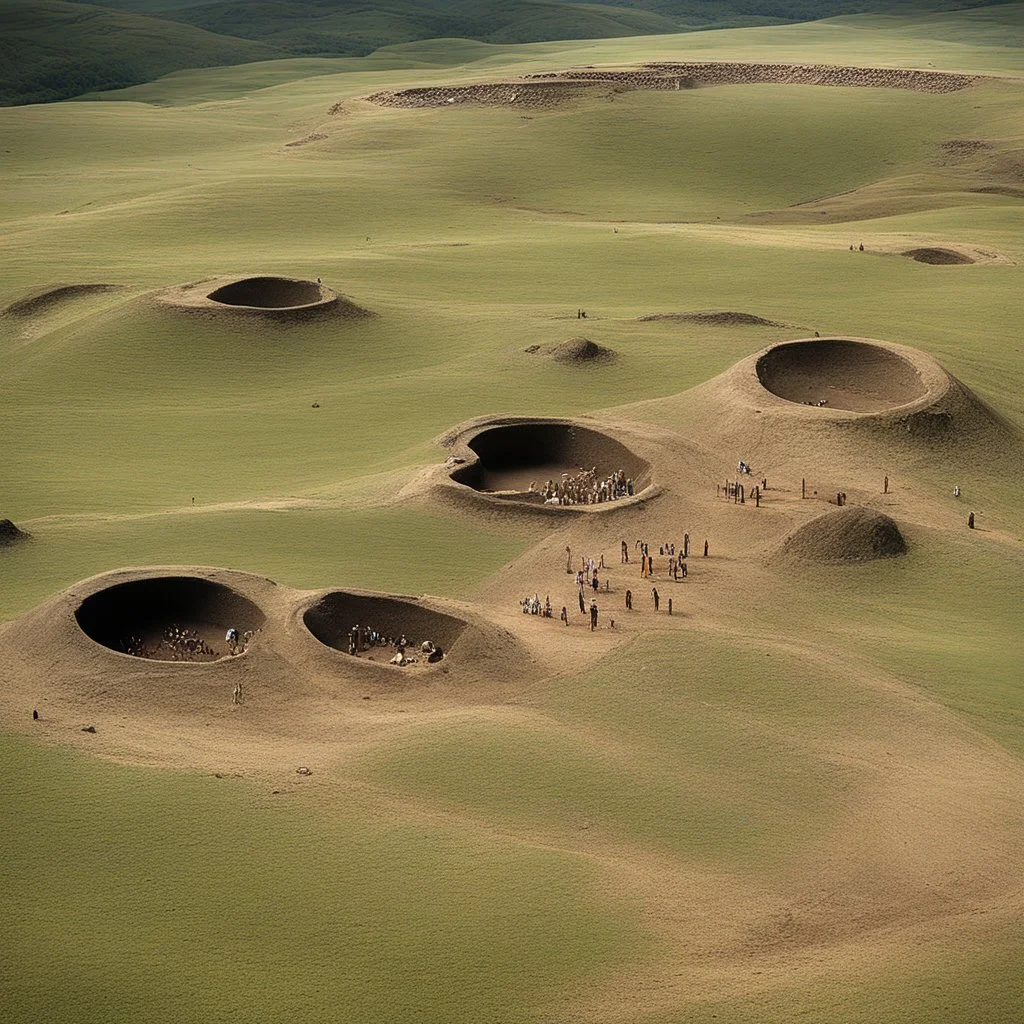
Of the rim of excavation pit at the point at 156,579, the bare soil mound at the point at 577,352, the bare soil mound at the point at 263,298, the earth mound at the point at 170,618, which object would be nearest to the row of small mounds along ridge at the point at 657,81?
the bare soil mound at the point at 263,298

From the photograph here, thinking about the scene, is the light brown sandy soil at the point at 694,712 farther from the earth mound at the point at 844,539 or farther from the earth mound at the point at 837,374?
the earth mound at the point at 837,374

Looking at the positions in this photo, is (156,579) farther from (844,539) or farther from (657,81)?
(657,81)

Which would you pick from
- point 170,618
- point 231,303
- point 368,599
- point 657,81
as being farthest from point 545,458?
point 657,81

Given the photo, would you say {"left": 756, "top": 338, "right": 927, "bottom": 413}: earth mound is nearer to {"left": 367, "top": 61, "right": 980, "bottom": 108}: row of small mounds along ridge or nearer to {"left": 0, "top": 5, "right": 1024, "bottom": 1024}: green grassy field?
{"left": 0, "top": 5, "right": 1024, "bottom": 1024}: green grassy field

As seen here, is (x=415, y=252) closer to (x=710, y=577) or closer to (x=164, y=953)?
(x=710, y=577)

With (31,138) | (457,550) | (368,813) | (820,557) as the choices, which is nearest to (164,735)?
(368,813)

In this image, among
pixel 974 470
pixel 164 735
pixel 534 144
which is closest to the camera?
pixel 164 735

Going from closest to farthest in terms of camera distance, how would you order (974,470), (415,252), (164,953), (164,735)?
1. (164,953)
2. (164,735)
3. (974,470)
4. (415,252)
